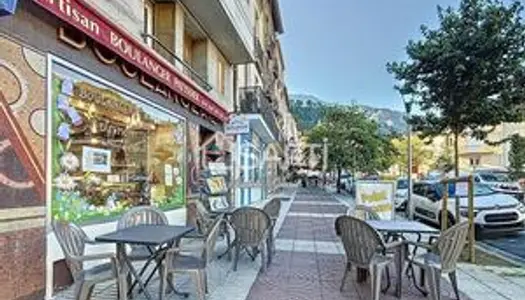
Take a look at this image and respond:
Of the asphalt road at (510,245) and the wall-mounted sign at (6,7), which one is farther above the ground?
the wall-mounted sign at (6,7)

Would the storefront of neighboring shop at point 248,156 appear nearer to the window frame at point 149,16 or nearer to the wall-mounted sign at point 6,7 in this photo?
the window frame at point 149,16

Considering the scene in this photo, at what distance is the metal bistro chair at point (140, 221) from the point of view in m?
5.87

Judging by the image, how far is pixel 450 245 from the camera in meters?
5.68

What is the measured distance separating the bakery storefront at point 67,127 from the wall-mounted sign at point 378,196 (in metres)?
4.89

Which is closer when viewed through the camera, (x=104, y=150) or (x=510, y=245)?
(x=104, y=150)

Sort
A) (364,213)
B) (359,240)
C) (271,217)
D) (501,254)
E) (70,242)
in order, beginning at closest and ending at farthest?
(70,242) < (359,240) < (364,213) < (271,217) < (501,254)

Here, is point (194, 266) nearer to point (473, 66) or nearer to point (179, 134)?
point (179, 134)

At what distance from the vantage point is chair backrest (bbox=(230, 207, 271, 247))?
746cm

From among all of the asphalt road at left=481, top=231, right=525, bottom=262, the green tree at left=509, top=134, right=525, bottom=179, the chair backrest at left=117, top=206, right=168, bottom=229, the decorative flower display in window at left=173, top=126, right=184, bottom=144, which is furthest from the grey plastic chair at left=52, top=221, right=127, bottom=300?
the green tree at left=509, top=134, right=525, bottom=179

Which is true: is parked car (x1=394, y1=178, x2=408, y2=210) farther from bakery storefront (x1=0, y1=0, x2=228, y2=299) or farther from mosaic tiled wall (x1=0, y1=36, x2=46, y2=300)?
mosaic tiled wall (x1=0, y1=36, x2=46, y2=300)

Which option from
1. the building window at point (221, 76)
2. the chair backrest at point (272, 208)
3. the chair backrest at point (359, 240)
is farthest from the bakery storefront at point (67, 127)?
the building window at point (221, 76)

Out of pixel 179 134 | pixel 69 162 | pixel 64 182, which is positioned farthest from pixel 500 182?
pixel 64 182

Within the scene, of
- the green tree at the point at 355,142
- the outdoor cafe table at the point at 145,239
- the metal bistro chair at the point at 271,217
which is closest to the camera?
the outdoor cafe table at the point at 145,239

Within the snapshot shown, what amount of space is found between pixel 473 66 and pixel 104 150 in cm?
842
